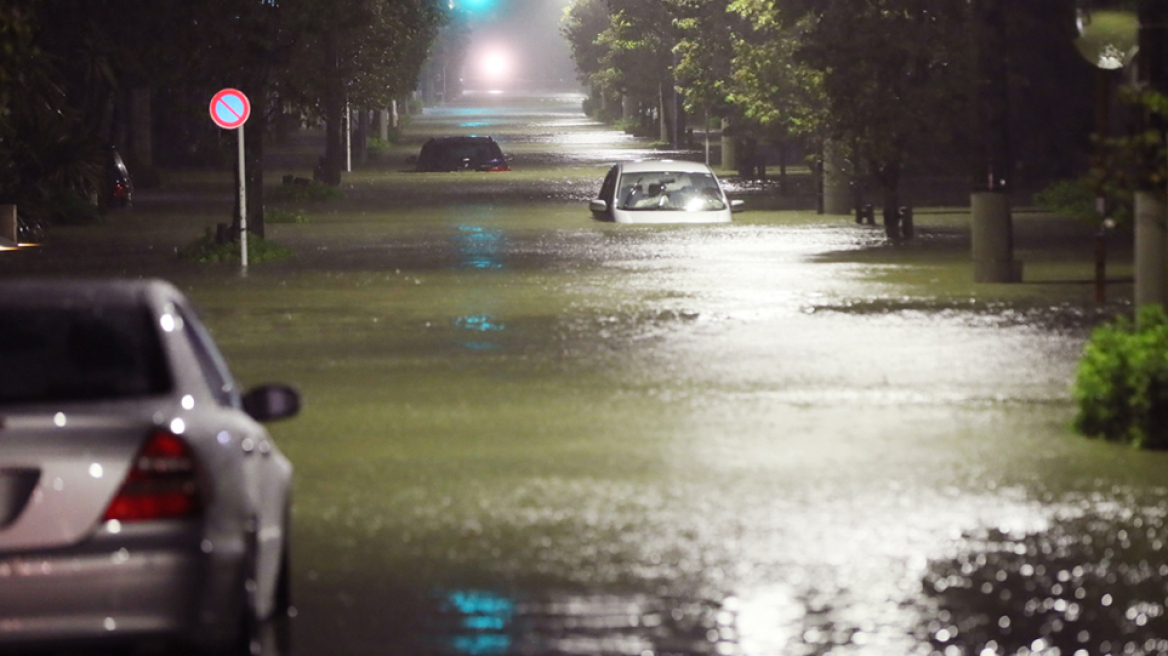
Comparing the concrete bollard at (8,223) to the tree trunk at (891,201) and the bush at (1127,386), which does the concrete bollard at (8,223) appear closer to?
the tree trunk at (891,201)

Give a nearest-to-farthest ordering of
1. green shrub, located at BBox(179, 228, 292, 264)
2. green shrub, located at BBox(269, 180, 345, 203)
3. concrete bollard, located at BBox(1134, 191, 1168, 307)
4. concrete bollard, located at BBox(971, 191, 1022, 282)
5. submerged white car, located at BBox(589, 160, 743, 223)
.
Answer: concrete bollard, located at BBox(1134, 191, 1168, 307) → concrete bollard, located at BBox(971, 191, 1022, 282) → green shrub, located at BBox(179, 228, 292, 264) → submerged white car, located at BBox(589, 160, 743, 223) → green shrub, located at BBox(269, 180, 345, 203)

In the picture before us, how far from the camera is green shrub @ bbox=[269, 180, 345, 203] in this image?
4534cm

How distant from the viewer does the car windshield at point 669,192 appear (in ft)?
113

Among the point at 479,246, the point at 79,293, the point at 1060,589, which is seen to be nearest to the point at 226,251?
the point at 479,246

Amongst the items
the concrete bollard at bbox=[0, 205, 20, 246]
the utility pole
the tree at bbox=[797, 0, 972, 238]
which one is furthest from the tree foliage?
the utility pole

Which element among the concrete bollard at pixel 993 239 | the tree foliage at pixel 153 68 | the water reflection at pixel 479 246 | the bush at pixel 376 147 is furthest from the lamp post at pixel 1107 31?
the bush at pixel 376 147

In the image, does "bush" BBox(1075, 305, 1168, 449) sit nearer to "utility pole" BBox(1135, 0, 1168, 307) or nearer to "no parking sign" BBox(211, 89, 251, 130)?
"utility pole" BBox(1135, 0, 1168, 307)

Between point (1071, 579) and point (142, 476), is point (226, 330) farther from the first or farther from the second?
point (142, 476)

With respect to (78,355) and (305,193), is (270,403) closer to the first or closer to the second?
(78,355)

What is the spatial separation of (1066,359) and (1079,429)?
3.92 metres

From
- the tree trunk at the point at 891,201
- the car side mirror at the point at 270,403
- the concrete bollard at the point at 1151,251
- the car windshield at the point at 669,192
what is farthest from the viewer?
the car windshield at the point at 669,192

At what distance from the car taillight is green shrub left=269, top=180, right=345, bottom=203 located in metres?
39.2

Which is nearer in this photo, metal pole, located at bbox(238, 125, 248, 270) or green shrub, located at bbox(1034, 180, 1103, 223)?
metal pole, located at bbox(238, 125, 248, 270)

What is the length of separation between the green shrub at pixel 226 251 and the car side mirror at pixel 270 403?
797 inches
